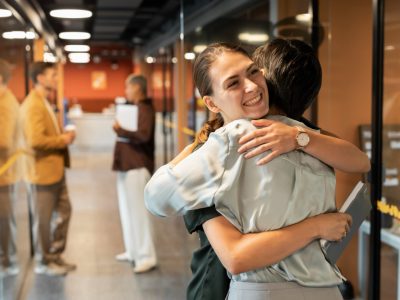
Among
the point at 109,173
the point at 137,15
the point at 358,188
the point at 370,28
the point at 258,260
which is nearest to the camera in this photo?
the point at 258,260

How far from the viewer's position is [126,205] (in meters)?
5.16

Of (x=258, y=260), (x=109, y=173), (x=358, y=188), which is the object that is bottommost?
(x=109, y=173)

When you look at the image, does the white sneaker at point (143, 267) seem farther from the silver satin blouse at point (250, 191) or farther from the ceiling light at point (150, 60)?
the ceiling light at point (150, 60)

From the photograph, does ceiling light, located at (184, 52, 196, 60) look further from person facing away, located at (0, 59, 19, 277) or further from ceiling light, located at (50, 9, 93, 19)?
ceiling light, located at (50, 9, 93, 19)

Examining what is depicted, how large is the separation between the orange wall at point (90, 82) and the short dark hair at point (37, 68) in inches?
705

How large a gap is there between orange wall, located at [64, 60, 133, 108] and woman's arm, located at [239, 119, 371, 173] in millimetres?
21671

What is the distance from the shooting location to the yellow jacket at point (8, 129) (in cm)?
353

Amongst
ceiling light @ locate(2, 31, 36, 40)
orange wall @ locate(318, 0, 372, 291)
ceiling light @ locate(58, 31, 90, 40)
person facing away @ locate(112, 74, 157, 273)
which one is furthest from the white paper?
ceiling light @ locate(58, 31, 90, 40)

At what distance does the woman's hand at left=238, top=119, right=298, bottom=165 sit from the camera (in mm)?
1223

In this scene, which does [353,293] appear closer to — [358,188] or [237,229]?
[358,188]

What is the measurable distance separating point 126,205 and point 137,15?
6.02m

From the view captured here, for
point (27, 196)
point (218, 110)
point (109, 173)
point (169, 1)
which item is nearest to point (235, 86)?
point (218, 110)

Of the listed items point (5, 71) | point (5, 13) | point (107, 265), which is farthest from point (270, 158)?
point (107, 265)

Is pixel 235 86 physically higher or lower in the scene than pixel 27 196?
higher
